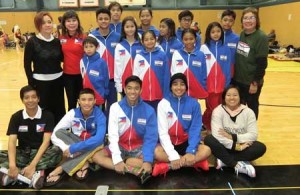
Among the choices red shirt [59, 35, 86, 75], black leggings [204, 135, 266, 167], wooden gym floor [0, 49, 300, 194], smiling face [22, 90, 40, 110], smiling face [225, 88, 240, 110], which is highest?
red shirt [59, 35, 86, 75]

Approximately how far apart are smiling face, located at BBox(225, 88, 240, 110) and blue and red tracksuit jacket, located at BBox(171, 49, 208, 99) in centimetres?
41

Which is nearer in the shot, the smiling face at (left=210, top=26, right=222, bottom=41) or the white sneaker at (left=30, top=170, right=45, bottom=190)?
the white sneaker at (left=30, top=170, right=45, bottom=190)

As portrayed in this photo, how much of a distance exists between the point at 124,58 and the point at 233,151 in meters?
1.49

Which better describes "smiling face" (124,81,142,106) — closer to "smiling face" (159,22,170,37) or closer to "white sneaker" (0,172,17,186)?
"smiling face" (159,22,170,37)

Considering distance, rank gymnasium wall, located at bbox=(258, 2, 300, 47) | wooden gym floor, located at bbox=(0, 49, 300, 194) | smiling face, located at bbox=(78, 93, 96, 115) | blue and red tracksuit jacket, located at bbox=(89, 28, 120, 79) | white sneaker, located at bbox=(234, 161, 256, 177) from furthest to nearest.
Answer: gymnasium wall, located at bbox=(258, 2, 300, 47) → blue and red tracksuit jacket, located at bbox=(89, 28, 120, 79) → smiling face, located at bbox=(78, 93, 96, 115) → white sneaker, located at bbox=(234, 161, 256, 177) → wooden gym floor, located at bbox=(0, 49, 300, 194)

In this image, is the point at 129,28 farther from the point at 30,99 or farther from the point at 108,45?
the point at 30,99

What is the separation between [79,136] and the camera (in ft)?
9.86

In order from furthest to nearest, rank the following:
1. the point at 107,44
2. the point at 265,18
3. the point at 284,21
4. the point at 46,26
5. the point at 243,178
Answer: the point at 265,18 < the point at 284,21 < the point at 107,44 < the point at 46,26 < the point at 243,178

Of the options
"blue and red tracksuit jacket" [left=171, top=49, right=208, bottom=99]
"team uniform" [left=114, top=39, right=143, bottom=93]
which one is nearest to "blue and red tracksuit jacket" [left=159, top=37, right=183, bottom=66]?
"blue and red tracksuit jacket" [left=171, top=49, right=208, bottom=99]

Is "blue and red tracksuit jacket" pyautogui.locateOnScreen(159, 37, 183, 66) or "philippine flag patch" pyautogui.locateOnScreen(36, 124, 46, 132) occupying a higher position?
"blue and red tracksuit jacket" pyautogui.locateOnScreen(159, 37, 183, 66)

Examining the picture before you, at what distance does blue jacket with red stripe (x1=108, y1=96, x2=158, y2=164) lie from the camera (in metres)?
2.94

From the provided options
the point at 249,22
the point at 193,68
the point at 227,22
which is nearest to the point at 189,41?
the point at 193,68

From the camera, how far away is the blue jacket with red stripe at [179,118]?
9.89ft

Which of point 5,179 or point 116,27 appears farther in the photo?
point 116,27
